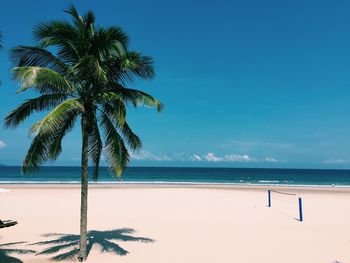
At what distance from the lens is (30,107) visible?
8.95 meters

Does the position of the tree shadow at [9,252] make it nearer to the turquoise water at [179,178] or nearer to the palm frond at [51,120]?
the palm frond at [51,120]

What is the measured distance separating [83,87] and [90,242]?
6.15 meters

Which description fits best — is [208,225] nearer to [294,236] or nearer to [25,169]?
[294,236]

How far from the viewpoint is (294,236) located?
12.9 metres

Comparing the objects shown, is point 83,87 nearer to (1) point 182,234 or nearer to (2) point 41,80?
(2) point 41,80

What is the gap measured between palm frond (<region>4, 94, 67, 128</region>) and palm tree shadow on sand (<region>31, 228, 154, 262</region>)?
453cm

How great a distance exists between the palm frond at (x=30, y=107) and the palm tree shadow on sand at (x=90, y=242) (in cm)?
453

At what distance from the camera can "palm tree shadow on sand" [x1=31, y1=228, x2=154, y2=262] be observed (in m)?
10.2

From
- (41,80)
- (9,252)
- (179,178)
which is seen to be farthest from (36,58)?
(179,178)

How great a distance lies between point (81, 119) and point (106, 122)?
77 cm

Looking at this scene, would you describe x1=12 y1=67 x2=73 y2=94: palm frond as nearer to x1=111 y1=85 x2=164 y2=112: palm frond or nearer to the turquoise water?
x1=111 y1=85 x2=164 y2=112: palm frond

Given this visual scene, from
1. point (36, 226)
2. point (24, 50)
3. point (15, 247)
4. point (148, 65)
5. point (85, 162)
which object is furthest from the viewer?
point (36, 226)

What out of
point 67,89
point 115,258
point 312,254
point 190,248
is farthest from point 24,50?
point 312,254

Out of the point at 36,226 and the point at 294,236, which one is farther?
the point at 36,226
